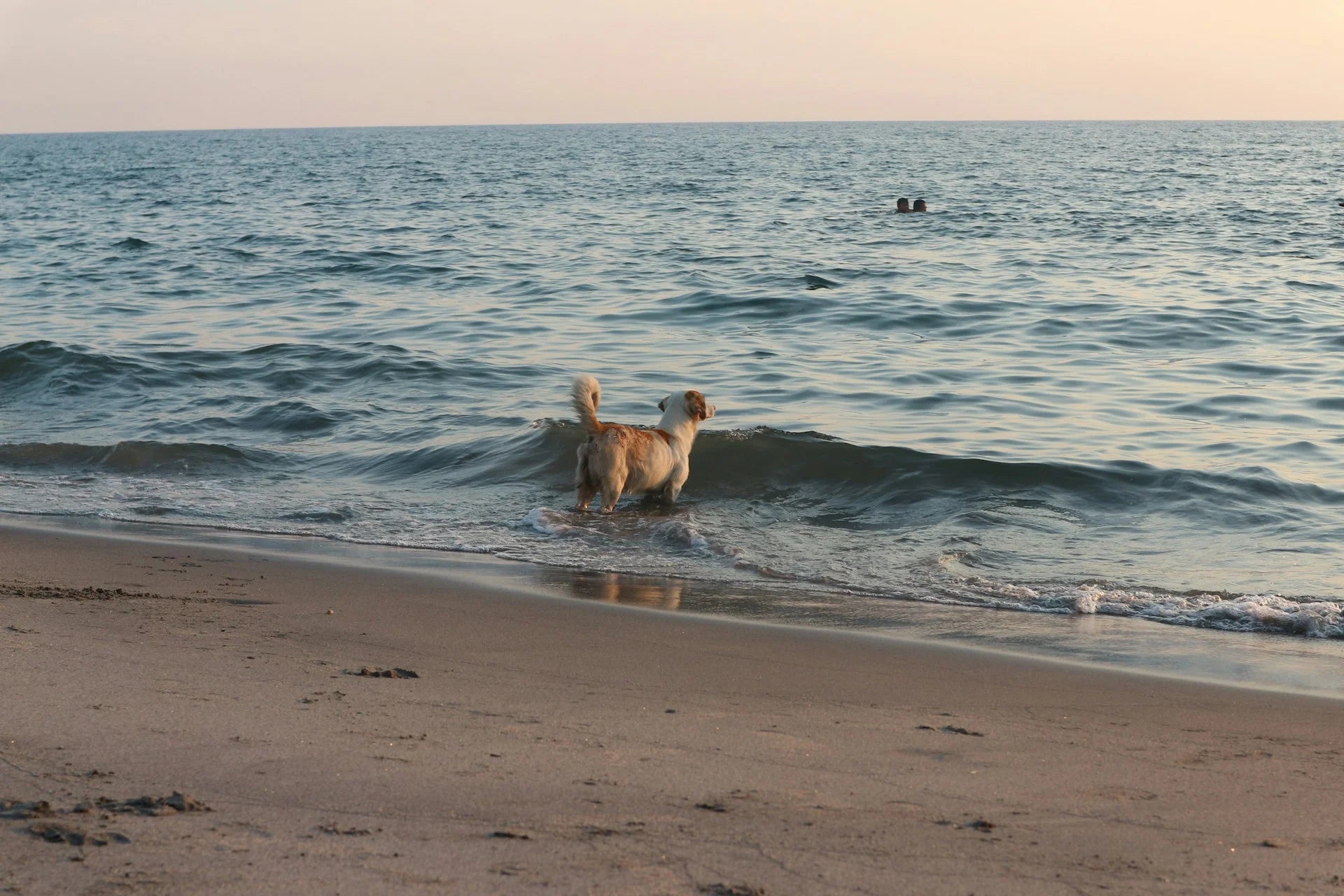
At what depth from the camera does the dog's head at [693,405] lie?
9258 millimetres

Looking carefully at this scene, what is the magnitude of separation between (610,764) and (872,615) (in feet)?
10.1

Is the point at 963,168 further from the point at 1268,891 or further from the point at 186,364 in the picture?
the point at 1268,891

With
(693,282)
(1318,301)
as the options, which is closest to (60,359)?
(693,282)

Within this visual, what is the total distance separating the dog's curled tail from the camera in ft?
26.7

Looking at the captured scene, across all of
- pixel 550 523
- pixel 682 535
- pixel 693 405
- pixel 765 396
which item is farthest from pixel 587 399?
pixel 765 396

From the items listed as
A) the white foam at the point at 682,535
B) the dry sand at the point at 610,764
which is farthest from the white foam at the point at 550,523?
the dry sand at the point at 610,764

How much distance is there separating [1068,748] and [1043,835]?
88 cm

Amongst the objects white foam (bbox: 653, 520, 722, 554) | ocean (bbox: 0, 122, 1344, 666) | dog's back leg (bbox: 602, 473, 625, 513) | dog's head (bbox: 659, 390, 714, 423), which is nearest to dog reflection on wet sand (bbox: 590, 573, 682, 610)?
ocean (bbox: 0, 122, 1344, 666)

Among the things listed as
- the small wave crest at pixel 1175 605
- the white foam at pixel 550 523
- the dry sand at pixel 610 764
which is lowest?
the white foam at pixel 550 523

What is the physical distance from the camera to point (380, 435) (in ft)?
37.6

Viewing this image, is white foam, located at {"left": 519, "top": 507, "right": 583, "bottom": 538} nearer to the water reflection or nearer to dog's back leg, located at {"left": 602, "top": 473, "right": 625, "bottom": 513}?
dog's back leg, located at {"left": 602, "top": 473, "right": 625, "bottom": 513}

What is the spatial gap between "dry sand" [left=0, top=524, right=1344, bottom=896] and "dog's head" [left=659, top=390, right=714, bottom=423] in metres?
3.73

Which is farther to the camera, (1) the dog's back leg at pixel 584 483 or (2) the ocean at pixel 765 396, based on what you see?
(1) the dog's back leg at pixel 584 483

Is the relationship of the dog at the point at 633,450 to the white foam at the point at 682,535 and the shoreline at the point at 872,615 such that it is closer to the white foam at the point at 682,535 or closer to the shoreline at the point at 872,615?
the white foam at the point at 682,535
